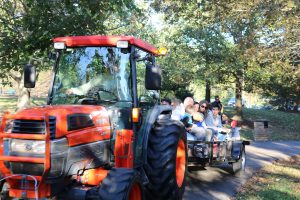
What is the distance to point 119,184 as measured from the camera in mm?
4980

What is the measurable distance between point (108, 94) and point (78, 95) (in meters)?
0.43

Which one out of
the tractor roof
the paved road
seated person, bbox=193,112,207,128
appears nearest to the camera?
the tractor roof

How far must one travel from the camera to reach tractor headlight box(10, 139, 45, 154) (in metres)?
4.89

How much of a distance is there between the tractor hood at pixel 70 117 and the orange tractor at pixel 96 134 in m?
0.01

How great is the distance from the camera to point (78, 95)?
623 cm

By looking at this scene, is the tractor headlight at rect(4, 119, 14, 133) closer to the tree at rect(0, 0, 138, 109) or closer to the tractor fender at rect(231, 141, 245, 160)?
the tree at rect(0, 0, 138, 109)

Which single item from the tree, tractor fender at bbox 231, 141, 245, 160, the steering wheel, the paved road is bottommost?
the paved road

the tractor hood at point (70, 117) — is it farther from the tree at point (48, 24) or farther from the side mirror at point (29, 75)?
the tree at point (48, 24)

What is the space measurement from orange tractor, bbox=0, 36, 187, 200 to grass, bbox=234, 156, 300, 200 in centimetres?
158

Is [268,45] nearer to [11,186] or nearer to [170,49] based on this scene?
[11,186]

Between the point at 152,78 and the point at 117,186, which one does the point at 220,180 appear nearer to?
the point at 152,78

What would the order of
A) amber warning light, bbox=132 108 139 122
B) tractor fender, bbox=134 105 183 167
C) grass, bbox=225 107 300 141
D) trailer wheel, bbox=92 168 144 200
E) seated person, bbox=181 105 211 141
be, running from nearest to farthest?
trailer wheel, bbox=92 168 144 200, amber warning light, bbox=132 108 139 122, tractor fender, bbox=134 105 183 167, seated person, bbox=181 105 211 141, grass, bbox=225 107 300 141

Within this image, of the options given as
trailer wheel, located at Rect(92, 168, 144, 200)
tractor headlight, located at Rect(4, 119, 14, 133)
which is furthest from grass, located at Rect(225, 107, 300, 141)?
tractor headlight, located at Rect(4, 119, 14, 133)

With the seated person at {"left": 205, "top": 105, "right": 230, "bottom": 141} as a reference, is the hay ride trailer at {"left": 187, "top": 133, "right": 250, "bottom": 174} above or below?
below
